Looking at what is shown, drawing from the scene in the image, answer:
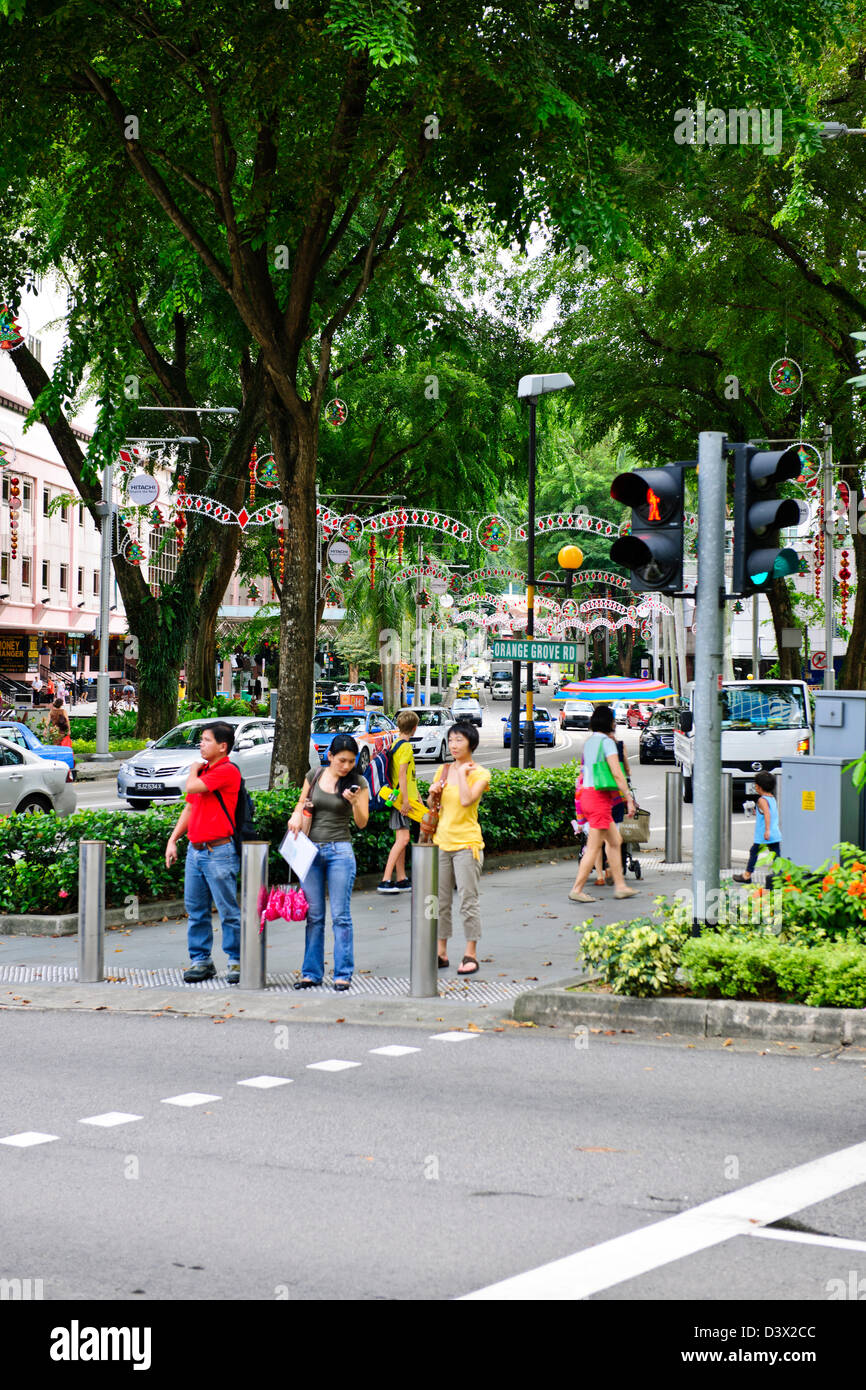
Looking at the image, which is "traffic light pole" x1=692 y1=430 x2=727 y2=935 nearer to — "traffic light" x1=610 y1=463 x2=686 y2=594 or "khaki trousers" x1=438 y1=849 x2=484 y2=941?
"traffic light" x1=610 y1=463 x2=686 y2=594

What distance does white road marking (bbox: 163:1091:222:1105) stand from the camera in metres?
7.38

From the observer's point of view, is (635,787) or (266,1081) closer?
(266,1081)

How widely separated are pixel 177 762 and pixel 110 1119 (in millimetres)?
18142

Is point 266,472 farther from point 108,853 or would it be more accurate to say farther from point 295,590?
point 108,853

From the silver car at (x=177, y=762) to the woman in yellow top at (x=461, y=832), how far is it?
12.3 meters

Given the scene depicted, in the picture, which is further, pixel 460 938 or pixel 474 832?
pixel 460 938

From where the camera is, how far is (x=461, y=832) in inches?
433

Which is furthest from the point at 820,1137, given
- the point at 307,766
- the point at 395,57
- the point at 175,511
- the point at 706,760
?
the point at 175,511

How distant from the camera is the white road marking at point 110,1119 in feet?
22.9

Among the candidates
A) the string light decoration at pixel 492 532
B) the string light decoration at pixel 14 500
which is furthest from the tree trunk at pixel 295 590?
the string light decoration at pixel 14 500

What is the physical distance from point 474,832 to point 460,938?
5.63 feet

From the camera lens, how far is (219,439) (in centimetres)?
3831

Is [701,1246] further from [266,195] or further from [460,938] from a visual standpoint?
[266,195]

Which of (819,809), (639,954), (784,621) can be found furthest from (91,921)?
(784,621)
